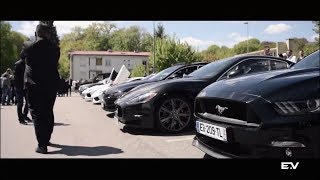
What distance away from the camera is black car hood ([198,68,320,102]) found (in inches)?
116

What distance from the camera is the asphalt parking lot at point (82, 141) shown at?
3248 mm

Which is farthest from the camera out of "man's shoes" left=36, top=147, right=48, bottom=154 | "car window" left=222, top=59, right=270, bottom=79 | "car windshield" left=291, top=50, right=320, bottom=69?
"car window" left=222, top=59, right=270, bottom=79

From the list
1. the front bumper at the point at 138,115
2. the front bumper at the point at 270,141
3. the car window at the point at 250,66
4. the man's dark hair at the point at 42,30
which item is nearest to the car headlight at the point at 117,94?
the front bumper at the point at 138,115

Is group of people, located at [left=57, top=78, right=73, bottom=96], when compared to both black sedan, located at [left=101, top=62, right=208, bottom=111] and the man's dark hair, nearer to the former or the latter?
the man's dark hair

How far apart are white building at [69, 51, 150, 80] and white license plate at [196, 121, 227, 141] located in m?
0.91

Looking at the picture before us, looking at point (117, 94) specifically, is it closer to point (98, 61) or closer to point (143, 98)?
point (143, 98)

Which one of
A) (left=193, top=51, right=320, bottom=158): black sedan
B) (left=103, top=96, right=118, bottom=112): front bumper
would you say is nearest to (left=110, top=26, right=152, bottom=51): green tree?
(left=193, top=51, right=320, bottom=158): black sedan

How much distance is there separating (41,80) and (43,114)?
0.36m

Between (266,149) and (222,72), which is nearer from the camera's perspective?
(266,149)

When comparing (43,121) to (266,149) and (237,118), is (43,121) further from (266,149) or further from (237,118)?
(266,149)

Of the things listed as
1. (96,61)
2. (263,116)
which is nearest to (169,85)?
(96,61)
